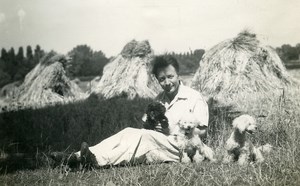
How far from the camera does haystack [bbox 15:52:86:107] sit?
347 inches

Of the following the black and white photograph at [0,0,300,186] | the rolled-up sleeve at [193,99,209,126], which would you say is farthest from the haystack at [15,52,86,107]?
the rolled-up sleeve at [193,99,209,126]

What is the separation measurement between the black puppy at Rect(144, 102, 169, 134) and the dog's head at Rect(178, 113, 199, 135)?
0.30 meters

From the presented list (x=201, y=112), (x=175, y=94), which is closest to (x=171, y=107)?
(x=175, y=94)

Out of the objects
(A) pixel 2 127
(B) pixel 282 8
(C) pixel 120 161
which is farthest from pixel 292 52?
(A) pixel 2 127

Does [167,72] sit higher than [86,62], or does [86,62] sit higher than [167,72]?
[86,62]

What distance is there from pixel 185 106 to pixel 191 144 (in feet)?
2.13

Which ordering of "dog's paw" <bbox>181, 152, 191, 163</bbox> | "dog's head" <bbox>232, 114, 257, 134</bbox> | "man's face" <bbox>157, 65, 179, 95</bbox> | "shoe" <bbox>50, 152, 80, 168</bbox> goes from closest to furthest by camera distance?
"dog's head" <bbox>232, 114, 257, 134</bbox> < "shoe" <bbox>50, 152, 80, 168</bbox> < "dog's paw" <bbox>181, 152, 191, 163</bbox> < "man's face" <bbox>157, 65, 179, 95</bbox>

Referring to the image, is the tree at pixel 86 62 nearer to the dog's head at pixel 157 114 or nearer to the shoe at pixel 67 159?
the dog's head at pixel 157 114

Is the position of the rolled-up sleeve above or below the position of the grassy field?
above

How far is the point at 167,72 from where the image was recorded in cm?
517

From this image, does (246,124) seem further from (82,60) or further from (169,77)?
(82,60)

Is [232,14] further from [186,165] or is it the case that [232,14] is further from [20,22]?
[20,22]

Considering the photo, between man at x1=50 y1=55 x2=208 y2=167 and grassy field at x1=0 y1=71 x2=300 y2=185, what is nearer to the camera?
grassy field at x1=0 y1=71 x2=300 y2=185

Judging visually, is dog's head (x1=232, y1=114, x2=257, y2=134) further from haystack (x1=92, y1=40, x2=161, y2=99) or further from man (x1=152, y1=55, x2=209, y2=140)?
haystack (x1=92, y1=40, x2=161, y2=99)
